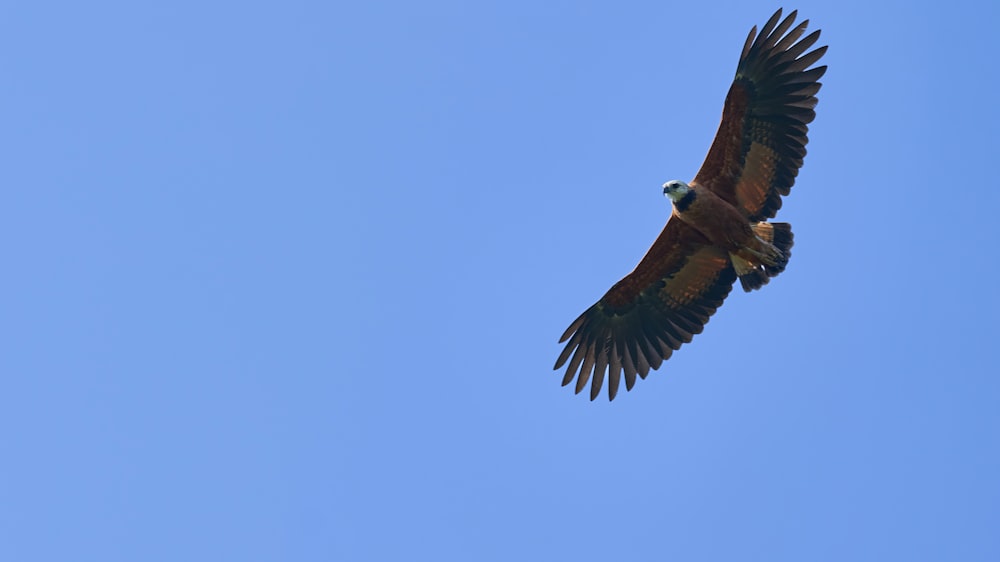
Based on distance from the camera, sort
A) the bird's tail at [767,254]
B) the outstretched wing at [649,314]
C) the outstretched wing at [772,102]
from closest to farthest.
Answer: the outstretched wing at [772,102], the bird's tail at [767,254], the outstretched wing at [649,314]

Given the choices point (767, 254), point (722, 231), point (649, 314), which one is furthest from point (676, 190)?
point (649, 314)

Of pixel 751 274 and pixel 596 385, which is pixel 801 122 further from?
pixel 596 385

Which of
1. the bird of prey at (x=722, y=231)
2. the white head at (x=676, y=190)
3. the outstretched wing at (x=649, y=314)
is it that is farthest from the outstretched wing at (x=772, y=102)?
the outstretched wing at (x=649, y=314)

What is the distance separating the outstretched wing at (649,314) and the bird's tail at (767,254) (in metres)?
0.42

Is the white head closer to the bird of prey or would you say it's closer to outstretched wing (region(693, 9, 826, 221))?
the bird of prey

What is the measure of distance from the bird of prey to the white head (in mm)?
20

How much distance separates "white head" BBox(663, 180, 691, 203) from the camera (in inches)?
792

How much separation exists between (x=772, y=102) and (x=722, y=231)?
2016mm

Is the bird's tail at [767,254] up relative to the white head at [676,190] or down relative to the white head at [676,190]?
down

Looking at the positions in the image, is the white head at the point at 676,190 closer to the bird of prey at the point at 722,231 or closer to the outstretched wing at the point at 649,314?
the bird of prey at the point at 722,231

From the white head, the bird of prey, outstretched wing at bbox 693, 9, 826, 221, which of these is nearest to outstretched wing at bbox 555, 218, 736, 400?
the bird of prey

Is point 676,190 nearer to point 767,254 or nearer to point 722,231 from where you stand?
point 722,231

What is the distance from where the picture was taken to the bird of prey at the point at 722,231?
1998 cm

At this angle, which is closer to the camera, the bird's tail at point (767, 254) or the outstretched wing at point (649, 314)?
the bird's tail at point (767, 254)
